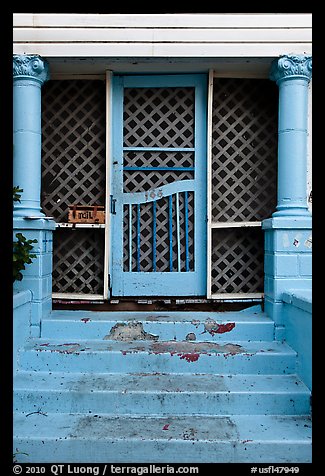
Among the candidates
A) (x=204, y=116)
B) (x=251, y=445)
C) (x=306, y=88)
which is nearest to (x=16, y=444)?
(x=251, y=445)

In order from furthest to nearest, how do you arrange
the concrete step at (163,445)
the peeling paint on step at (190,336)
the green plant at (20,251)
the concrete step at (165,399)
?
the peeling paint on step at (190,336) → the green plant at (20,251) → the concrete step at (165,399) → the concrete step at (163,445)

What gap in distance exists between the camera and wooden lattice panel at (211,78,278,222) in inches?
208

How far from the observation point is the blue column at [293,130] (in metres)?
4.81

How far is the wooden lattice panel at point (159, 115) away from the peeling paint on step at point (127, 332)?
1.83 metres

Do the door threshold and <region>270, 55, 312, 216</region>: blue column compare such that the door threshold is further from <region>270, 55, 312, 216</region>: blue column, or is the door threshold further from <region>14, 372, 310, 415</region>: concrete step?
<region>14, 372, 310, 415</region>: concrete step

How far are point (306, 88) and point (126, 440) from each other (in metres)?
3.50

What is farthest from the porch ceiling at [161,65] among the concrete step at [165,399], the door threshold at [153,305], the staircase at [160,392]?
the concrete step at [165,399]

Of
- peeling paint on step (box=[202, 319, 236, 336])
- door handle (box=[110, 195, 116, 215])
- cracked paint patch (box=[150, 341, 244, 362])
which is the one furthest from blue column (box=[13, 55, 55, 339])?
peeling paint on step (box=[202, 319, 236, 336])

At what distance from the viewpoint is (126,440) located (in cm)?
346

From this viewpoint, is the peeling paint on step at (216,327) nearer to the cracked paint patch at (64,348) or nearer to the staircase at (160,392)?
the staircase at (160,392)

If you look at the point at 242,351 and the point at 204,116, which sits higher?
the point at 204,116

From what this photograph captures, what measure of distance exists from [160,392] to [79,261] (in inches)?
74.0

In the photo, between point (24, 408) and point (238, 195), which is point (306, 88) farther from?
point (24, 408)

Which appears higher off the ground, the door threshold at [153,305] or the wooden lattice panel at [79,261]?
the wooden lattice panel at [79,261]
